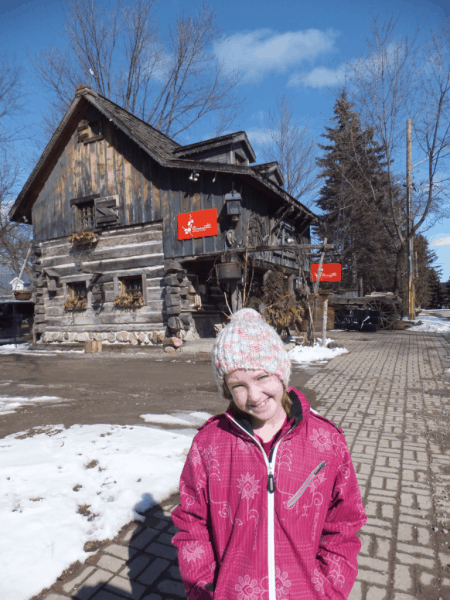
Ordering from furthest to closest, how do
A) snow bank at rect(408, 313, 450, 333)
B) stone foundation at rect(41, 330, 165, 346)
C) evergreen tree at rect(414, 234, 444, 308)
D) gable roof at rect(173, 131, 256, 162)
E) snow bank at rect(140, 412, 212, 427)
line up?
evergreen tree at rect(414, 234, 444, 308), snow bank at rect(408, 313, 450, 333), stone foundation at rect(41, 330, 165, 346), gable roof at rect(173, 131, 256, 162), snow bank at rect(140, 412, 212, 427)

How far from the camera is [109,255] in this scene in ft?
46.0

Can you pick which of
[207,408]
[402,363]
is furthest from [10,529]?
[402,363]

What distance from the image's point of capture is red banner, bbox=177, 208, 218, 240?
12.0m

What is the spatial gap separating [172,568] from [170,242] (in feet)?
36.2

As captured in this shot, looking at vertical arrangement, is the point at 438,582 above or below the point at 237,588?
below

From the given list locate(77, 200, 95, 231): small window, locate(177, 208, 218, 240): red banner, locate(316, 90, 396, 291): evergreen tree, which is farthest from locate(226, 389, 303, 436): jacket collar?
locate(316, 90, 396, 291): evergreen tree

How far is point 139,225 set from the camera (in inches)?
526

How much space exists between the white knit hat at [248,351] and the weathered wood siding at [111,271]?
11.5m

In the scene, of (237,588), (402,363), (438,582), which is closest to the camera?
(237,588)

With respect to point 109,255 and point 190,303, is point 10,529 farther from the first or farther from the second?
point 109,255

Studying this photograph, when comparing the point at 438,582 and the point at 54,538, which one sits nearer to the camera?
the point at 438,582

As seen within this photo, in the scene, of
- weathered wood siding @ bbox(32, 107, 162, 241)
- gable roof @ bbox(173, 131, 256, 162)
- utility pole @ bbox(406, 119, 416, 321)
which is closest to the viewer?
gable roof @ bbox(173, 131, 256, 162)

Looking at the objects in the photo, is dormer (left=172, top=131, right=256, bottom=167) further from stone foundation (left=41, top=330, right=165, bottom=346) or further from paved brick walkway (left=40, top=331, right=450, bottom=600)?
paved brick walkway (left=40, top=331, right=450, bottom=600)

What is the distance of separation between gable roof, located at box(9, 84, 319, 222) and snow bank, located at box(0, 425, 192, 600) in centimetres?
903
